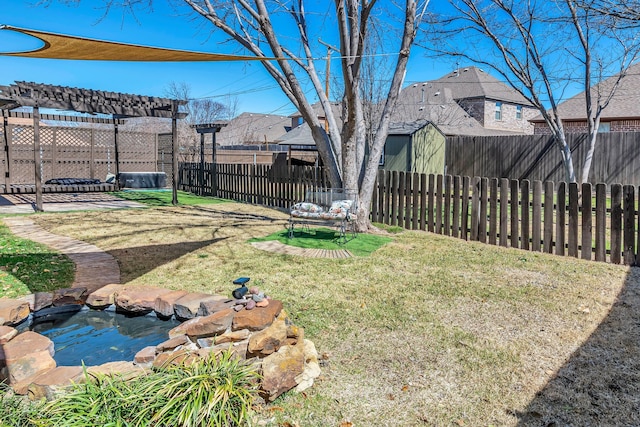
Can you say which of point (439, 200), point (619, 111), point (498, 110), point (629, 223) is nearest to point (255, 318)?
point (629, 223)

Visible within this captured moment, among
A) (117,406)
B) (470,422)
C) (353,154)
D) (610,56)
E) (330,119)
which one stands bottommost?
(470,422)

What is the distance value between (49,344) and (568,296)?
4526 mm

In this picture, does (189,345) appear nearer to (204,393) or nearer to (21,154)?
(204,393)

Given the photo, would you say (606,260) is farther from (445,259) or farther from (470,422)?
(470,422)

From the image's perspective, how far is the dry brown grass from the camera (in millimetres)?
2525

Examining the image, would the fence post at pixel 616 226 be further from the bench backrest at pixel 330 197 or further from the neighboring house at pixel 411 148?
the neighboring house at pixel 411 148

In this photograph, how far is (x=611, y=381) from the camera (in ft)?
9.18

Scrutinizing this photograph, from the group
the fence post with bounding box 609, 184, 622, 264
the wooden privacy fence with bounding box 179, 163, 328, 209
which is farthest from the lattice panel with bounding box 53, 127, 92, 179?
the fence post with bounding box 609, 184, 622, 264

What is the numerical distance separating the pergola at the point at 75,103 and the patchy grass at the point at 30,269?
4.57 meters

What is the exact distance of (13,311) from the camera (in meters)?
3.60

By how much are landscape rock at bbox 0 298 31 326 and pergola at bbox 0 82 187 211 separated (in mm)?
7431

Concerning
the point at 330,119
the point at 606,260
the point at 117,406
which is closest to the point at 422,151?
the point at 330,119

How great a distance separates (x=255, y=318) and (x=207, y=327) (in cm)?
33

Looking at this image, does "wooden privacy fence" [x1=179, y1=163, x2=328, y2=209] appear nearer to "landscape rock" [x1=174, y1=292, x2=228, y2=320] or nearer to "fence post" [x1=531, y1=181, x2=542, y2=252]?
"fence post" [x1=531, y1=181, x2=542, y2=252]
